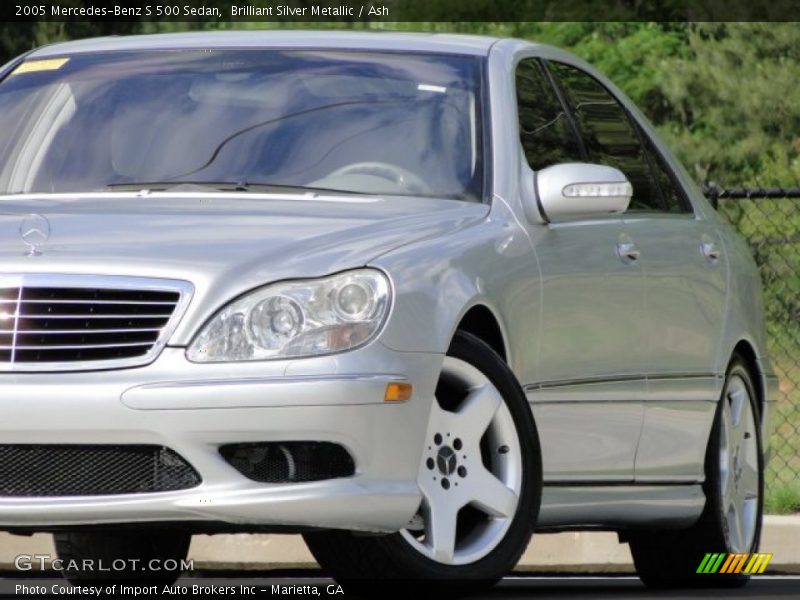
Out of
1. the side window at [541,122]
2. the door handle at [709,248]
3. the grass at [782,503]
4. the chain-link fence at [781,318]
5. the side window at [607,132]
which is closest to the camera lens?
the side window at [541,122]

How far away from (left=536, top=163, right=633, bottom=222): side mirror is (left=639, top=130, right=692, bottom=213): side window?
141cm

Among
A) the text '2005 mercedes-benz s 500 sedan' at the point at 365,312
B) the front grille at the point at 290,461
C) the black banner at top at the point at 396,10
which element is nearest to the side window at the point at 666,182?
the text '2005 mercedes-benz s 500 sedan' at the point at 365,312

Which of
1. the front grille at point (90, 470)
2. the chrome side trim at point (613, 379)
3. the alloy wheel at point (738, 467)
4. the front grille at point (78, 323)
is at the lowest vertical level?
the alloy wheel at point (738, 467)

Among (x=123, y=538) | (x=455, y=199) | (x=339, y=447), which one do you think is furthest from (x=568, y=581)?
(x=339, y=447)

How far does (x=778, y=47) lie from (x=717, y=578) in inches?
995

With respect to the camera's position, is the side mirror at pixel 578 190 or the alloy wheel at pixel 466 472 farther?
the side mirror at pixel 578 190

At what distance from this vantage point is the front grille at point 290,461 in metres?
5.52

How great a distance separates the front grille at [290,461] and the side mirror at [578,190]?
138 centimetres

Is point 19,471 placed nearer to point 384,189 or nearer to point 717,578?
point 384,189

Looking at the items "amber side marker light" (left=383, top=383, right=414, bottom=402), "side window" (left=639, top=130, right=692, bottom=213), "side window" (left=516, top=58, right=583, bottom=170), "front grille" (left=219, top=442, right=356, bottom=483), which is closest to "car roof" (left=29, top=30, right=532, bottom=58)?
"side window" (left=516, top=58, right=583, bottom=170)

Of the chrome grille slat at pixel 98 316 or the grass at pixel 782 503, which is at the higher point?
the chrome grille slat at pixel 98 316

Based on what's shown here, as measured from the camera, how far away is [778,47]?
32.5 m

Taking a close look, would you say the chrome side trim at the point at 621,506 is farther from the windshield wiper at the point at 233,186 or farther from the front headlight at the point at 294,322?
the front headlight at the point at 294,322

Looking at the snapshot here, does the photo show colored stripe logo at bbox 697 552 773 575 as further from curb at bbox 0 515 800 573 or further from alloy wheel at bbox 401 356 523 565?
alloy wheel at bbox 401 356 523 565
